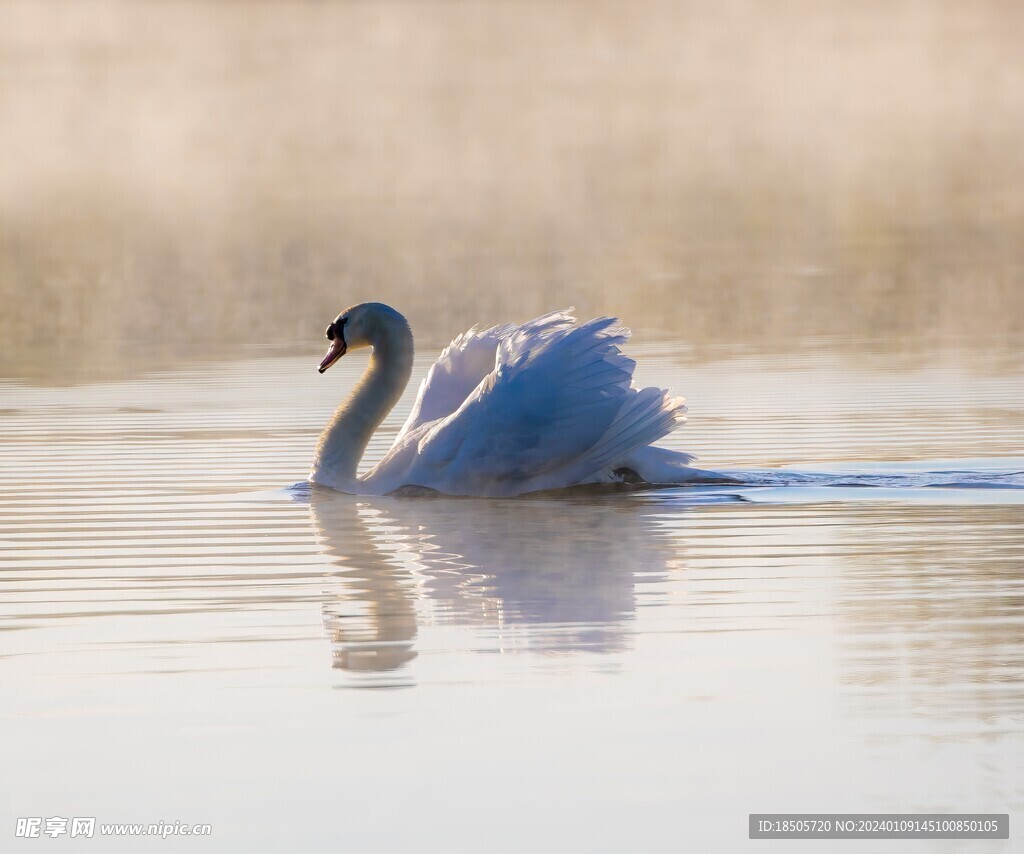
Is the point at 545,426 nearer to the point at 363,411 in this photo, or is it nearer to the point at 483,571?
the point at 363,411

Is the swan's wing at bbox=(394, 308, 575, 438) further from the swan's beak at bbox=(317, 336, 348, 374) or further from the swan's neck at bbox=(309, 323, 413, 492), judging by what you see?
the swan's beak at bbox=(317, 336, 348, 374)

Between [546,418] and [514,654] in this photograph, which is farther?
[546,418]

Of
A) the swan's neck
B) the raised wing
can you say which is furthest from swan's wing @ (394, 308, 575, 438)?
the raised wing

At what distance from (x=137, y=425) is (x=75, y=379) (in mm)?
7353

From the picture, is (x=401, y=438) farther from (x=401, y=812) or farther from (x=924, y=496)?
(x=401, y=812)

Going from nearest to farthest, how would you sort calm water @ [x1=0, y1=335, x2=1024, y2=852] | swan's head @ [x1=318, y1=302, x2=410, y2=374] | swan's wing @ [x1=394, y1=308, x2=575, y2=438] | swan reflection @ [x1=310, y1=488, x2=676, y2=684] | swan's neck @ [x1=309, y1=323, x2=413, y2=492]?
calm water @ [x1=0, y1=335, x2=1024, y2=852], swan reflection @ [x1=310, y1=488, x2=676, y2=684], swan's wing @ [x1=394, y1=308, x2=575, y2=438], swan's neck @ [x1=309, y1=323, x2=413, y2=492], swan's head @ [x1=318, y1=302, x2=410, y2=374]

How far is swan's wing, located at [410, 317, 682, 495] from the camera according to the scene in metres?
12.9

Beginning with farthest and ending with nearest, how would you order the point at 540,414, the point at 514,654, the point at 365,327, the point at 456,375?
the point at 365,327, the point at 456,375, the point at 540,414, the point at 514,654

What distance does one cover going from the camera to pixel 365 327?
48.8 feet

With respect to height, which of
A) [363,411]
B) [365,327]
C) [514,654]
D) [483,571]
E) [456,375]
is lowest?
[483,571]

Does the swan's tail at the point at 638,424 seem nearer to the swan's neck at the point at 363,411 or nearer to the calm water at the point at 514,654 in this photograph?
the calm water at the point at 514,654

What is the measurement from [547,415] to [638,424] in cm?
52

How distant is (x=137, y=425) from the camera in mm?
18875

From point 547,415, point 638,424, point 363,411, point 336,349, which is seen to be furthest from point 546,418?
point 336,349
